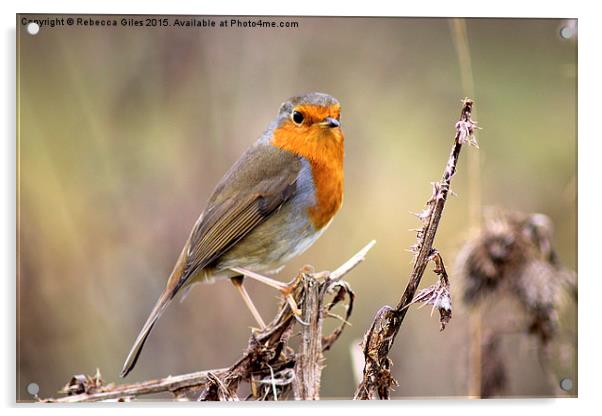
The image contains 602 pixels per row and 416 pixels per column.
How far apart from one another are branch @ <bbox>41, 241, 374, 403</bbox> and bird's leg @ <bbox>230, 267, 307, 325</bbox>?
0.07ft

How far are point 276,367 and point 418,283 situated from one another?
60cm

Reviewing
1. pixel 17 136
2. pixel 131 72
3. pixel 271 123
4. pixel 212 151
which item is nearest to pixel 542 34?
pixel 271 123

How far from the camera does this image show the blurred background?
3.04 metres

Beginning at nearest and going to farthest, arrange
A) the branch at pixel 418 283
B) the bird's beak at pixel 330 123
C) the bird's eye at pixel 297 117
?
the branch at pixel 418 283 < the bird's beak at pixel 330 123 < the bird's eye at pixel 297 117

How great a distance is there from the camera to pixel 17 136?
9.93ft

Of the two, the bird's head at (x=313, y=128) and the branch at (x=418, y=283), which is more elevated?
the bird's head at (x=313, y=128)

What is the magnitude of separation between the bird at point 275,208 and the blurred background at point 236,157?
0.42 feet

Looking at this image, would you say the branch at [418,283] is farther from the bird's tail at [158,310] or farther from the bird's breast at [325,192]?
the bird's tail at [158,310]

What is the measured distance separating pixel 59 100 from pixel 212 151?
0.62 m

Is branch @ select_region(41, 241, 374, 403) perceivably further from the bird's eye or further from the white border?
the bird's eye

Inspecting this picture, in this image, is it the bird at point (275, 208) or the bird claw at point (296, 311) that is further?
the bird at point (275, 208)
